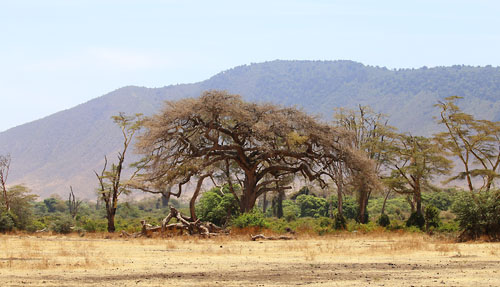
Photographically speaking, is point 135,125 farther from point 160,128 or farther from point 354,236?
point 354,236

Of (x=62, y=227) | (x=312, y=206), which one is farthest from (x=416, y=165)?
(x=312, y=206)

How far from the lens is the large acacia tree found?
31.2 m

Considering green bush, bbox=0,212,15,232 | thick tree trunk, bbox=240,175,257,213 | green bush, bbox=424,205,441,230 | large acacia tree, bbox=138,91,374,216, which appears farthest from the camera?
green bush, bbox=0,212,15,232

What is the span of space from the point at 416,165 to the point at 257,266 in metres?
34.7

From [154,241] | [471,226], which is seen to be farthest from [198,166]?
[471,226]

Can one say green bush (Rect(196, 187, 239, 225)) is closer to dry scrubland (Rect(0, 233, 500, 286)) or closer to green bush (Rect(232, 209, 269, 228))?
green bush (Rect(232, 209, 269, 228))

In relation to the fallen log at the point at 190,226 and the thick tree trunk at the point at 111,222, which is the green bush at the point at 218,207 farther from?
the thick tree trunk at the point at 111,222

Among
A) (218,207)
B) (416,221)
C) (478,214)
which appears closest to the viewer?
(478,214)

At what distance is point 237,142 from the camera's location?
33125 mm

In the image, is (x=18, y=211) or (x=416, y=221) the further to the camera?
(x=18, y=211)

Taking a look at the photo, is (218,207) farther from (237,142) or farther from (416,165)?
(416,165)

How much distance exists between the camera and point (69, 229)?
35.3 meters

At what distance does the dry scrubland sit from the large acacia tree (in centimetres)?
899

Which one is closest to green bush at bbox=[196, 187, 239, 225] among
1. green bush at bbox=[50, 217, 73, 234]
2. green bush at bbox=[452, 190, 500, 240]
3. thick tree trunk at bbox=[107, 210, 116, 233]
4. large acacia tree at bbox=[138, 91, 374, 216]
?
large acacia tree at bbox=[138, 91, 374, 216]
